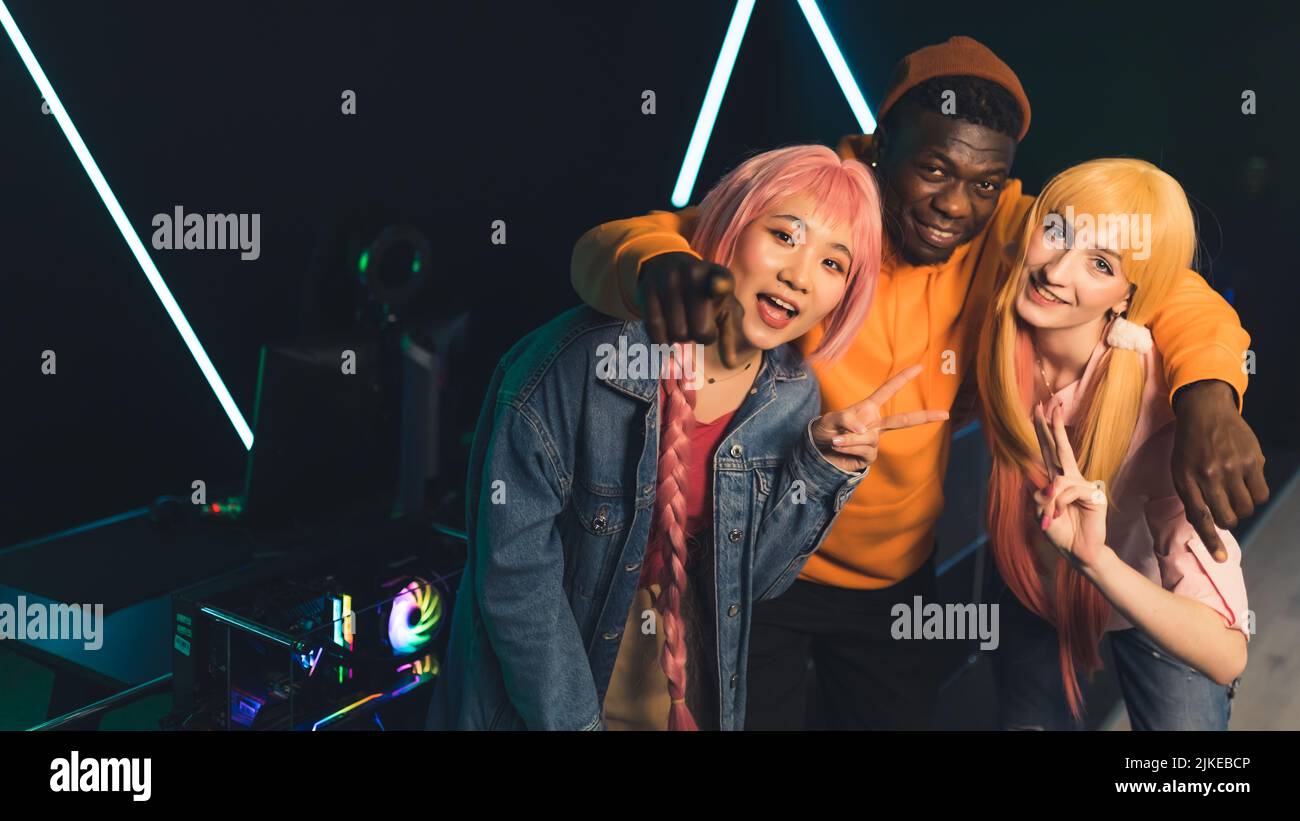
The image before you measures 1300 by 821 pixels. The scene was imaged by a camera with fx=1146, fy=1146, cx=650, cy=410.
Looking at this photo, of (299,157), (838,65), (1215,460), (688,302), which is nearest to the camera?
(688,302)

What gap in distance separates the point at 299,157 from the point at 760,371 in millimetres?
1415

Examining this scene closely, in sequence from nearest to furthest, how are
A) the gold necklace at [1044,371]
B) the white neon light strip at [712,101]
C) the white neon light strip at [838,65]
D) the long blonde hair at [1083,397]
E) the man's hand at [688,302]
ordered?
the man's hand at [688,302] → the long blonde hair at [1083,397] → the gold necklace at [1044,371] → the white neon light strip at [838,65] → the white neon light strip at [712,101]

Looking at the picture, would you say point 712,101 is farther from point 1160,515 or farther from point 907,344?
point 1160,515

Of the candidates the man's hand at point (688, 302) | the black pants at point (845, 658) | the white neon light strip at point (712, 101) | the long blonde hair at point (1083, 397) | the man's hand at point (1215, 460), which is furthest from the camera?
the white neon light strip at point (712, 101)

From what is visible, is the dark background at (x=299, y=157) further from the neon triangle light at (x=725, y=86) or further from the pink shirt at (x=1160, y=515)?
the pink shirt at (x=1160, y=515)

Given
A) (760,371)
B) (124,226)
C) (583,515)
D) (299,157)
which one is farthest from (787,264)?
(124,226)

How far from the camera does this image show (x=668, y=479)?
5.23ft

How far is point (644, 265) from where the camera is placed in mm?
1357

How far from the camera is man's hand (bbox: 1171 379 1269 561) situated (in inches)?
57.1

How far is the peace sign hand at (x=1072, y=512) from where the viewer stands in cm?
158

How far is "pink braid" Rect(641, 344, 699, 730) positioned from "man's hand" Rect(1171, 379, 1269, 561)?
647mm

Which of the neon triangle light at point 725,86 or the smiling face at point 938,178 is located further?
the neon triangle light at point 725,86

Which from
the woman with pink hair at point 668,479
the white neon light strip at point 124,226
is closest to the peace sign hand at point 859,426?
the woman with pink hair at point 668,479

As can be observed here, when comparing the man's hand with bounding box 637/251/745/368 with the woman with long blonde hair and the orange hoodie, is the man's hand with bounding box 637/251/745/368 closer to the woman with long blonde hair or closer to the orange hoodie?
the orange hoodie
